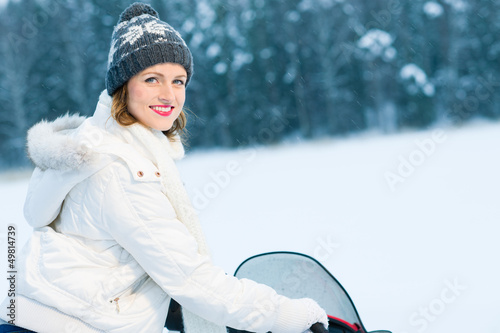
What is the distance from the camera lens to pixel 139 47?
1.45m

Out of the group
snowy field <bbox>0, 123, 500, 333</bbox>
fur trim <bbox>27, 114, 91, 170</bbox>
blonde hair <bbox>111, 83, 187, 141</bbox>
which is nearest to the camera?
fur trim <bbox>27, 114, 91, 170</bbox>

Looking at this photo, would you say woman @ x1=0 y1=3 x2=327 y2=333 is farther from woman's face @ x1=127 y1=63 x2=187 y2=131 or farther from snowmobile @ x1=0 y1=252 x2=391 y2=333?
snowmobile @ x1=0 y1=252 x2=391 y2=333

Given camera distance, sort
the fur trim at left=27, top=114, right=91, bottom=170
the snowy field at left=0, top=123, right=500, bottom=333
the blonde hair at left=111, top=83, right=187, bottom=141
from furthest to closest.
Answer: the snowy field at left=0, top=123, right=500, bottom=333
the blonde hair at left=111, top=83, right=187, bottom=141
the fur trim at left=27, top=114, right=91, bottom=170

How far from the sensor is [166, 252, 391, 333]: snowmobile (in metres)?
1.44

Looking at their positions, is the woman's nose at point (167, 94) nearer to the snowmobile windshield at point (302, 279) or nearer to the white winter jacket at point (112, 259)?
the white winter jacket at point (112, 259)

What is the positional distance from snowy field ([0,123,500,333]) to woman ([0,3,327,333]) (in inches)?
63.1

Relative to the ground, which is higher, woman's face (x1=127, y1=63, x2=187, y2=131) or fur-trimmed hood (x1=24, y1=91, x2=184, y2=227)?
woman's face (x1=127, y1=63, x2=187, y2=131)

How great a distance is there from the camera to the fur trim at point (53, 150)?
→ 3.97 feet

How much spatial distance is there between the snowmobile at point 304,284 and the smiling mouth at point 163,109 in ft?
1.96

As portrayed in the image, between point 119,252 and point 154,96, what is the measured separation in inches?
19.7

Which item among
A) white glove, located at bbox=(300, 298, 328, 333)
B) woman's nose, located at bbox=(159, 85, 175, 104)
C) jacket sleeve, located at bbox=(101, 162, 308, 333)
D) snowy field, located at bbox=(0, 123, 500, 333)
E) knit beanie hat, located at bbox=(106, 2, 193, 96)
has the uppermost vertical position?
knit beanie hat, located at bbox=(106, 2, 193, 96)

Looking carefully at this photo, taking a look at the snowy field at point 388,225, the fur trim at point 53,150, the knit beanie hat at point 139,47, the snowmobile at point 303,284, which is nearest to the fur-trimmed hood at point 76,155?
the fur trim at point 53,150

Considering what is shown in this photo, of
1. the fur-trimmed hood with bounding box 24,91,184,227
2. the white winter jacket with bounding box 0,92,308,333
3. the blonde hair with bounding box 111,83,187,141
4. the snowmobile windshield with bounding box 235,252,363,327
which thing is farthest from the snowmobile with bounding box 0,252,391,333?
the blonde hair with bounding box 111,83,187,141

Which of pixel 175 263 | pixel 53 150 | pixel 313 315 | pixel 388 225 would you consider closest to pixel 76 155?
pixel 53 150
